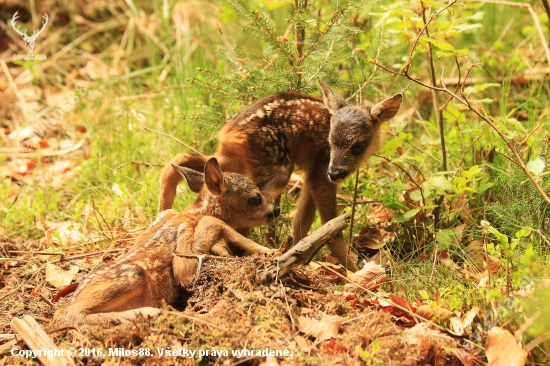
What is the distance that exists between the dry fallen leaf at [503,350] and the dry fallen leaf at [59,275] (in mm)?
3387

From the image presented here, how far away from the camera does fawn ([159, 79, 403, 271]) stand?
218 inches

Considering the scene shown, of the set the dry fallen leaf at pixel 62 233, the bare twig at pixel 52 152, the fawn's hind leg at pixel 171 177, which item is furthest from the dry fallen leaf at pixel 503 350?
the bare twig at pixel 52 152

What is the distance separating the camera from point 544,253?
4.89m

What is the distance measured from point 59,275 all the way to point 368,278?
8.64 ft

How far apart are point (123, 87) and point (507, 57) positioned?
5430 millimetres

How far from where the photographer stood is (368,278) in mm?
4961

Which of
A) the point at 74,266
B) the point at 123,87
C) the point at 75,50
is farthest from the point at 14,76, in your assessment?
the point at 74,266

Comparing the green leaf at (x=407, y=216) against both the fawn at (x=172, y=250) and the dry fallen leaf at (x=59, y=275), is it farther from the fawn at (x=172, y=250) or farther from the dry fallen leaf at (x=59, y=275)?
the dry fallen leaf at (x=59, y=275)

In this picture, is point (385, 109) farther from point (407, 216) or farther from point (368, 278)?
point (368, 278)

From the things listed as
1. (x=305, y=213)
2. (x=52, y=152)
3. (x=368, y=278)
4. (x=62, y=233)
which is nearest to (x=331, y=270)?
(x=368, y=278)

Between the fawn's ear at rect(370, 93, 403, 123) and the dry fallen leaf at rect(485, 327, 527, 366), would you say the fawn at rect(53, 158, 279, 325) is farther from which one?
the dry fallen leaf at rect(485, 327, 527, 366)

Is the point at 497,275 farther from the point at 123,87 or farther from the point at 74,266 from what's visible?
the point at 123,87

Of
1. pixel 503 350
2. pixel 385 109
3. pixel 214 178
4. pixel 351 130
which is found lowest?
pixel 503 350

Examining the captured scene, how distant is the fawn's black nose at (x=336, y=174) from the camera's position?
215 inches
